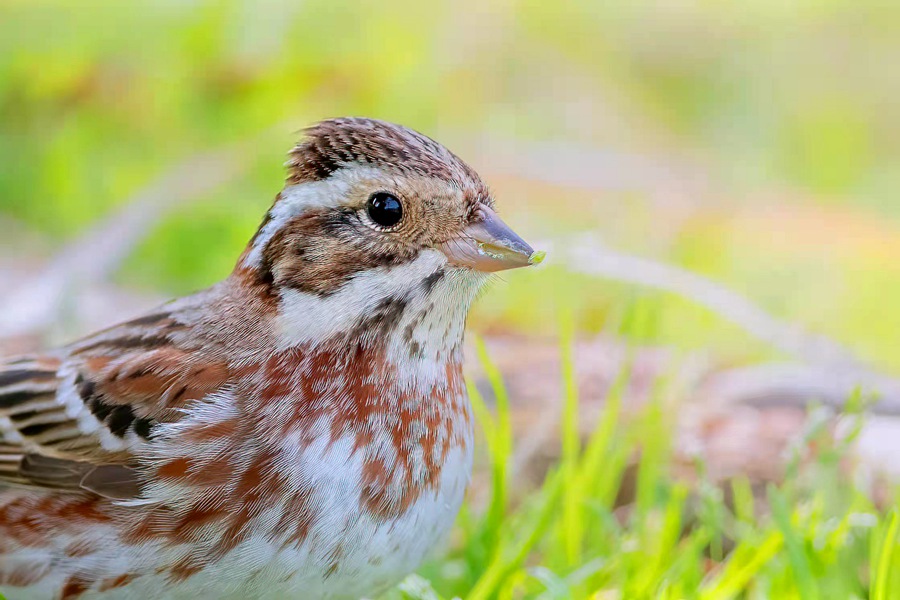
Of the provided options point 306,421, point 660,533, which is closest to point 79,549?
point 306,421

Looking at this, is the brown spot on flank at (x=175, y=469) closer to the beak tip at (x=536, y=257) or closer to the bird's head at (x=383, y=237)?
the bird's head at (x=383, y=237)

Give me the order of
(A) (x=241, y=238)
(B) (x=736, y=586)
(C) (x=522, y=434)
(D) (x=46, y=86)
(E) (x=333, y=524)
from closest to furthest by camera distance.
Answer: (E) (x=333, y=524), (B) (x=736, y=586), (C) (x=522, y=434), (A) (x=241, y=238), (D) (x=46, y=86)

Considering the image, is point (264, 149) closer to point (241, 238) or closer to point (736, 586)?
point (241, 238)

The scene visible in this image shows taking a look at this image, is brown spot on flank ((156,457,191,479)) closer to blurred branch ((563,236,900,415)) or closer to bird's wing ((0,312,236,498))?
bird's wing ((0,312,236,498))

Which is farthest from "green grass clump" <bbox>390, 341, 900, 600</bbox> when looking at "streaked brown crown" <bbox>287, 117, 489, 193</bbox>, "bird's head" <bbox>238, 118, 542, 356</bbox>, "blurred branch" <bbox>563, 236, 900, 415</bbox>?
"streaked brown crown" <bbox>287, 117, 489, 193</bbox>

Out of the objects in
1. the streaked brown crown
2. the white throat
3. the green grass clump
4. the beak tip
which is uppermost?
the streaked brown crown

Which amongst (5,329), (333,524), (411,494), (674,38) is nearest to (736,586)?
(411,494)
